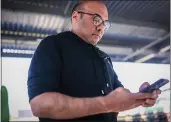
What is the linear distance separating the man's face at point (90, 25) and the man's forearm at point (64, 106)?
39 cm

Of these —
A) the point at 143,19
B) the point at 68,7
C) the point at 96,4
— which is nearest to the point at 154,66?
the point at 143,19

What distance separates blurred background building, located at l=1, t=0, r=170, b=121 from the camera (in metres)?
2.51

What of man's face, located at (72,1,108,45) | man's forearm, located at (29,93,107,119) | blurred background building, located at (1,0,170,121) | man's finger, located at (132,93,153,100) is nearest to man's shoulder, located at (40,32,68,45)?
man's face, located at (72,1,108,45)

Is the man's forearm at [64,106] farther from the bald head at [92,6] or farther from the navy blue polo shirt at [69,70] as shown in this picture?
the bald head at [92,6]

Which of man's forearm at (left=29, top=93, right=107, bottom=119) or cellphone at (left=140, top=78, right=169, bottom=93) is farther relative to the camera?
cellphone at (left=140, top=78, right=169, bottom=93)

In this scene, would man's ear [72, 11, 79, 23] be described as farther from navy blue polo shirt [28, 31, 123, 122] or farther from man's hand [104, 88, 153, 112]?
man's hand [104, 88, 153, 112]

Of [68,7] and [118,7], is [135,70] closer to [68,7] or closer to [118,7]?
[118,7]

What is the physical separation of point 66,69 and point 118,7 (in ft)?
6.08

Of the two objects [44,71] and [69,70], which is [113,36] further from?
[44,71]

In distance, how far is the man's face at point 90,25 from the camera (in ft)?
3.52

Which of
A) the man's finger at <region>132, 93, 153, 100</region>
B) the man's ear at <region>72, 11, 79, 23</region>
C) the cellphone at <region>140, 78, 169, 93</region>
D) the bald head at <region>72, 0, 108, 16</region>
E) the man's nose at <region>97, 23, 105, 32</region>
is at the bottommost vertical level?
the man's finger at <region>132, 93, 153, 100</region>

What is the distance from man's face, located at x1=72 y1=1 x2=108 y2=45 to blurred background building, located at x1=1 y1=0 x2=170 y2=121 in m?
1.30

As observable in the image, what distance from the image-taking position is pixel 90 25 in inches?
42.2

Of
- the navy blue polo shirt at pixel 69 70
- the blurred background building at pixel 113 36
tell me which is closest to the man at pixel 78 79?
the navy blue polo shirt at pixel 69 70
